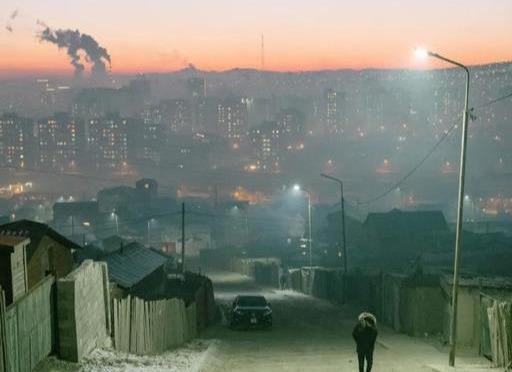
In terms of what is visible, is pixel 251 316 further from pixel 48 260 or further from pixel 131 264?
pixel 131 264

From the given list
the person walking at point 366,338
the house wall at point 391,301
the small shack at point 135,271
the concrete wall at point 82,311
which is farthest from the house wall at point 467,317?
the small shack at point 135,271

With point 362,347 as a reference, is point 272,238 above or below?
below

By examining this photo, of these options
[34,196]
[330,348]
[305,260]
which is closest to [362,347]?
[330,348]

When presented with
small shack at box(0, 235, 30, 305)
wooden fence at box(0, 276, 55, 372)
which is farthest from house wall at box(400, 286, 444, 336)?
wooden fence at box(0, 276, 55, 372)

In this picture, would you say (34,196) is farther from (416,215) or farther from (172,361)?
(172,361)

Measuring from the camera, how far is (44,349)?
47.9ft

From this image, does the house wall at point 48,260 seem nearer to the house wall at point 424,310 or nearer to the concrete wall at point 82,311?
the concrete wall at point 82,311

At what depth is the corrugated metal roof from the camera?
3406 centimetres

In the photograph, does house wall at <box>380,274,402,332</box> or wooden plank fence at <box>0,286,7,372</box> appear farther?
house wall at <box>380,274,402,332</box>

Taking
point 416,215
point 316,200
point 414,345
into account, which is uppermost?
point 414,345

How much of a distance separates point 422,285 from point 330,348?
18.5ft

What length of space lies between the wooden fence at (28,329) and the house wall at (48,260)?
1346 cm

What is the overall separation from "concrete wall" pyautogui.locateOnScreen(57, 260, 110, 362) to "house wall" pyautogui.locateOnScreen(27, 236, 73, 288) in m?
10.3

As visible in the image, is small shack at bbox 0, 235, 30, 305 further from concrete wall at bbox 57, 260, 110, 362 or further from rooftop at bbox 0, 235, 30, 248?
concrete wall at bbox 57, 260, 110, 362
